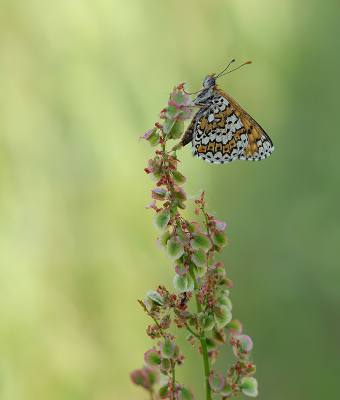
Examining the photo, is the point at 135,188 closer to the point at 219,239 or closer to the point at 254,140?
the point at 254,140

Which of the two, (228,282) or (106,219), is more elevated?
(106,219)

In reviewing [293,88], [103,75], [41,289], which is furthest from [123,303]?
[293,88]

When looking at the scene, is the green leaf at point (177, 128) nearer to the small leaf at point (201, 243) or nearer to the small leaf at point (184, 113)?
the small leaf at point (184, 113)

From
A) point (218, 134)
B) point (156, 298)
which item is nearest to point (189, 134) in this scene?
point (218, 134)

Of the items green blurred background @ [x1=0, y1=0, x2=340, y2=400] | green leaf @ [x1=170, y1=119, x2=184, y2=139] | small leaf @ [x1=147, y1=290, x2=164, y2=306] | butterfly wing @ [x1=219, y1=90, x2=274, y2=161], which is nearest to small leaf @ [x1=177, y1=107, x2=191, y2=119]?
green leaf @ [x1=170, y1=119, x2=184, y2=139]

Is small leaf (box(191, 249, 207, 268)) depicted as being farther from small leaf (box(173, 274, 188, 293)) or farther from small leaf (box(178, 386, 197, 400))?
small leaf (box(178, 386, 197, 400))

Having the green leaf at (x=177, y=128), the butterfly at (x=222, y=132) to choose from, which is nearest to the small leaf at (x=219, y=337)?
the green leaf at (x=177, y=128)

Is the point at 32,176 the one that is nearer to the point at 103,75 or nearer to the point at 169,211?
the point at 103,75
